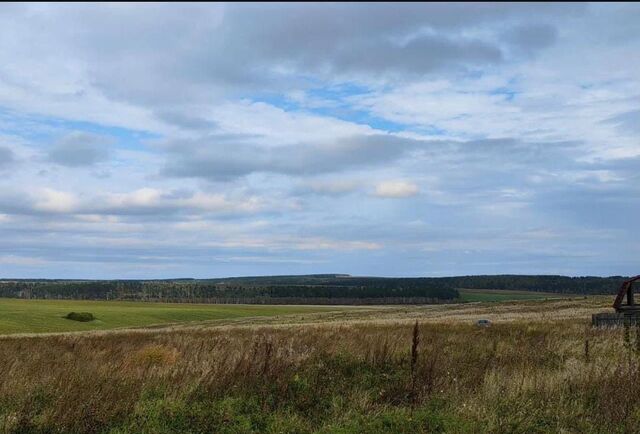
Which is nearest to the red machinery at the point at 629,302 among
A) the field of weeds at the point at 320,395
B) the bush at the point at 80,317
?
the field of weeds at the point at 320,395

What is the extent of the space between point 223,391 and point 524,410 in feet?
13.4

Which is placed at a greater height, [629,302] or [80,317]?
[629,302]

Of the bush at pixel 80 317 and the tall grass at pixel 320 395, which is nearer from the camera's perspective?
the tall grass at pixel 320 395

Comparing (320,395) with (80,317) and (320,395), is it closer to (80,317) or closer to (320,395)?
(320,395)

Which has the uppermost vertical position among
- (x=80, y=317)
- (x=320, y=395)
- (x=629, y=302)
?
(x=629, y=302)

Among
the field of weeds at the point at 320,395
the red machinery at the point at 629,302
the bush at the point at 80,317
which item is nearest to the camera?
the field of weeds at the point at 320,395

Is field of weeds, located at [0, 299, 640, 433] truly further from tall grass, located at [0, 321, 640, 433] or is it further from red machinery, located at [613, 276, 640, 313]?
red machinery, located at [613, 276, 640, 313]

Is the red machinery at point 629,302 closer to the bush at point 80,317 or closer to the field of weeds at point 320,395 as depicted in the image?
the field of weeds at point 320,395

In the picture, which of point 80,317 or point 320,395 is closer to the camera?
point 320,395

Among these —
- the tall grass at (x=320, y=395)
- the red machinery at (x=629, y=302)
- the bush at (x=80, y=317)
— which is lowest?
the bush at (x=80, y=317)

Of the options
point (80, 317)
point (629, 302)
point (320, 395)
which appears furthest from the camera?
point (80, 317)

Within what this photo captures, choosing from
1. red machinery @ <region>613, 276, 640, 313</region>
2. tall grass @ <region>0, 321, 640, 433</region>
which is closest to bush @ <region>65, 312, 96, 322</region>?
red machinery @ <region>613, 276, 640, 313</region>

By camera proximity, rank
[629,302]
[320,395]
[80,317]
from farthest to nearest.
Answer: [80,317] → [629,302] → [320,395]

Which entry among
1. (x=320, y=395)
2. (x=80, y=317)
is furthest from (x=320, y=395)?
(x=80, y=317)
